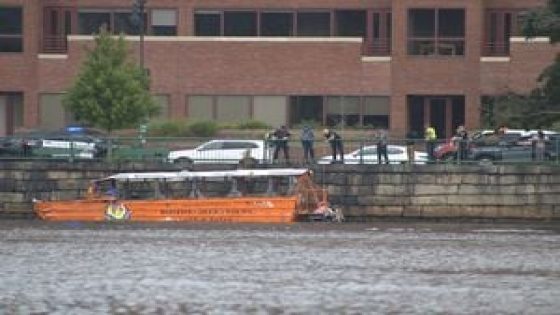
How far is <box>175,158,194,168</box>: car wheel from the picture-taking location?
45.7 meters

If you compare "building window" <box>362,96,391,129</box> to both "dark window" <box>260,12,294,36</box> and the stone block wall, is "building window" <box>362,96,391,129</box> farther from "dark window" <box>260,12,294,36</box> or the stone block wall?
the stone block wall

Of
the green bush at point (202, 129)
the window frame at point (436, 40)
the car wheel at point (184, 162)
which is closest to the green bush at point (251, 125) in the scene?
the green bush at point (202, 129)

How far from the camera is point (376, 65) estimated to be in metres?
67.7

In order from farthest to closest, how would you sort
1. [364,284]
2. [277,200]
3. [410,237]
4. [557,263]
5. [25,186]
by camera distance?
1. [25,186]
2. [277,200]
3. [410,237]
4. [557,263]
5. [364,284]

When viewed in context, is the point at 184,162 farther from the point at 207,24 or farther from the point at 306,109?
the point at 207,24

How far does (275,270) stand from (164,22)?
4355cm

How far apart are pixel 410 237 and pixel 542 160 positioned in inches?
369

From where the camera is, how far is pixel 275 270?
27.0 m

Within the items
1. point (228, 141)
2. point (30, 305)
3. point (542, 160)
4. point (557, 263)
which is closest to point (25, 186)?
point (228, 141)

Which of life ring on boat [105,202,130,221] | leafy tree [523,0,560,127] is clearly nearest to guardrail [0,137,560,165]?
leafy tree [523,0,560,127]

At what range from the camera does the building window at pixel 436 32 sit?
66.4 meters

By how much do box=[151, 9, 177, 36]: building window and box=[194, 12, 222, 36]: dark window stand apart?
1074mm

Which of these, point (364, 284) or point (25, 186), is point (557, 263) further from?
point (25, 186)

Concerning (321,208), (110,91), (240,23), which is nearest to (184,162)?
(321,208)
